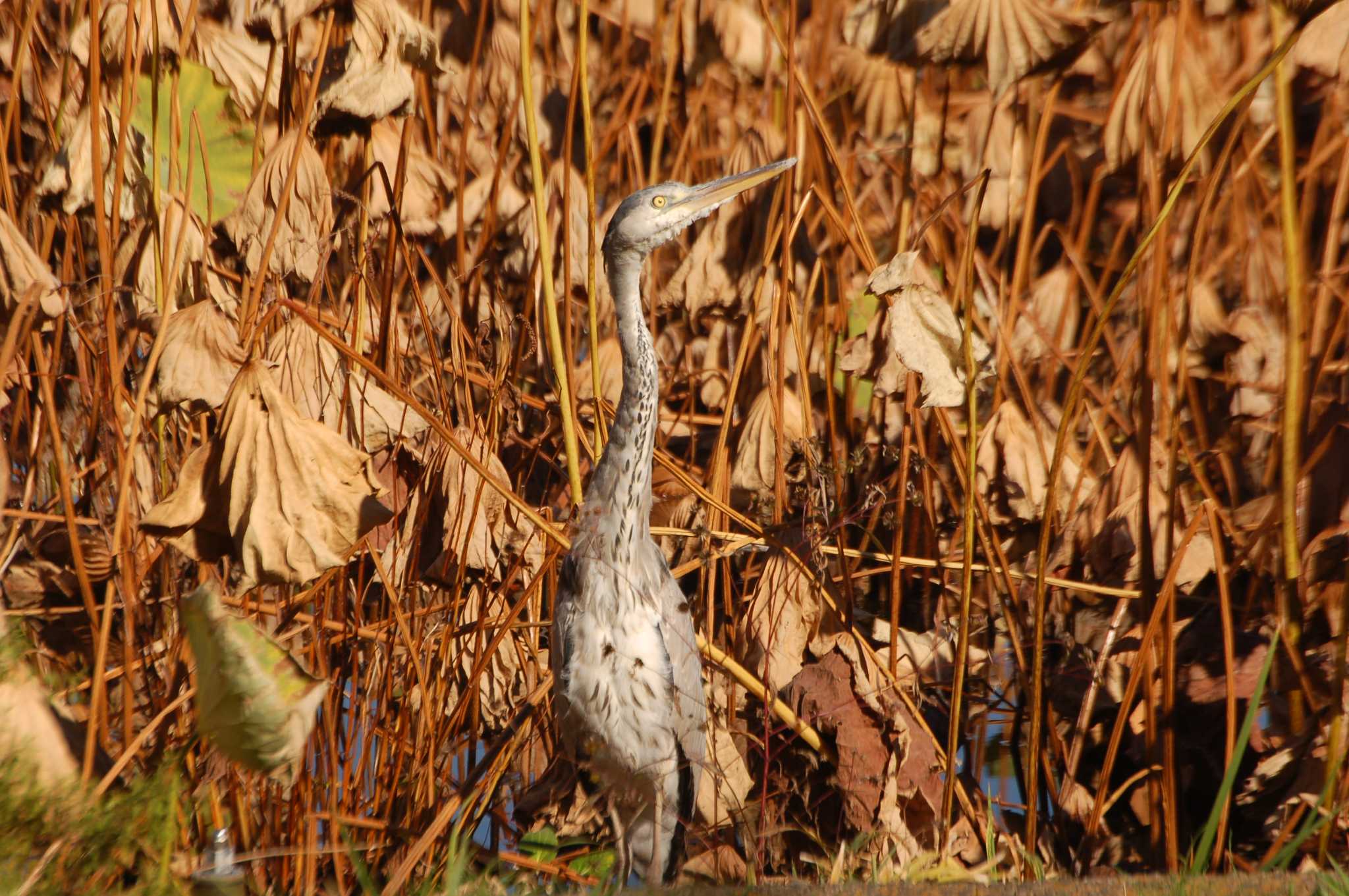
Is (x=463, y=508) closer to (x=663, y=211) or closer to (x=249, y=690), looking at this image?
(x=663, y=211)

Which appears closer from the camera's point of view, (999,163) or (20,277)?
(20,277)

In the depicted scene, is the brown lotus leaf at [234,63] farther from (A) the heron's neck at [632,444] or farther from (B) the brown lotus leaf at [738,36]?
(B) the brown lotus leaf at [738,36]

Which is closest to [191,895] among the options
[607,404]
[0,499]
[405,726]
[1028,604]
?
[0,499]

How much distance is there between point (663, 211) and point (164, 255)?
3.90 ft

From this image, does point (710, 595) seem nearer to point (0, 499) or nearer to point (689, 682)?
point (689, 682)

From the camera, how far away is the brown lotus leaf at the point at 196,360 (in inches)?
88.0

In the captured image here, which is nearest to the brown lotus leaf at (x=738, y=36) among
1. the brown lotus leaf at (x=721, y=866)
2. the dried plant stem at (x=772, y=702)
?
the dried plant stem at (x=772, y=702)

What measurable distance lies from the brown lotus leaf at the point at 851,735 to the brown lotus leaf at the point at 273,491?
1333 millimetres

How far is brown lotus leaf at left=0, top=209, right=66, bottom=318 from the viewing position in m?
2.12

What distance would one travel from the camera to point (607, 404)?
11.7 feet

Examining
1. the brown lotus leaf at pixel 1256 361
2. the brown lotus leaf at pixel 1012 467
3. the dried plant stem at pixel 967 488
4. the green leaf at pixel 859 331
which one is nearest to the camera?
the dried plant stem at pixel 967 488

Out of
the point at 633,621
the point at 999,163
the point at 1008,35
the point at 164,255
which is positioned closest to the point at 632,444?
the point at 633,621

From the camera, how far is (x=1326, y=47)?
2.69 metres

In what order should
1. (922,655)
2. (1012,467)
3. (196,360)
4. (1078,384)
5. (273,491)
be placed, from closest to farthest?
(273,491) < (196,360) < (1078,384) < (1012,467) < (922,655)
